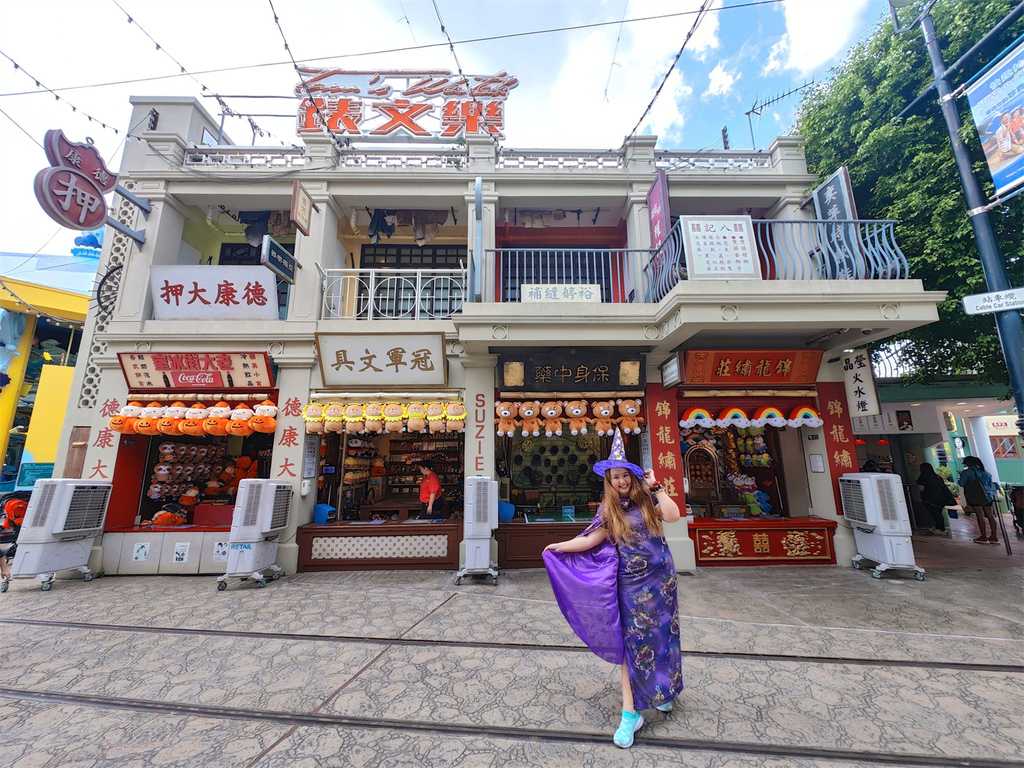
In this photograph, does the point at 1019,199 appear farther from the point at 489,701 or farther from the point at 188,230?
the point at 188,230

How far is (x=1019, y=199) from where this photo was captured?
6.37 m

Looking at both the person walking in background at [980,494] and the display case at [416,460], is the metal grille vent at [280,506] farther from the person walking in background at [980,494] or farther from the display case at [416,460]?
the person walking in background at [980,494]

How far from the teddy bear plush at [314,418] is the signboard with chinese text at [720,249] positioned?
674cm

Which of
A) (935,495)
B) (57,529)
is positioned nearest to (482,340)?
(57,529)

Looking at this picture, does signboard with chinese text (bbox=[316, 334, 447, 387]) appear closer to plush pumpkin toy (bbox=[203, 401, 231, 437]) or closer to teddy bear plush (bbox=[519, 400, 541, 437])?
teddy bear plush (bbox=[519, 400, 541, 437])

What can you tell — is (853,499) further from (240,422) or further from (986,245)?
(240,422)

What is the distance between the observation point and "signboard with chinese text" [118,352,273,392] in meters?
8.01

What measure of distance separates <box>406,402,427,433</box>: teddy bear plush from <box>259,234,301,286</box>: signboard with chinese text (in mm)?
3413

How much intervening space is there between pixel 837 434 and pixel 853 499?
125 centimetres

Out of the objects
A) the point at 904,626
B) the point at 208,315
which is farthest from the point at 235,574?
the point at 904,626

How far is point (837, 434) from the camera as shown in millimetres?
7949

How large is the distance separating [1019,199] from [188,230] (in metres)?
15.8

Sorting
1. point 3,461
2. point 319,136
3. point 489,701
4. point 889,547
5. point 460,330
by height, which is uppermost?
point 319,136

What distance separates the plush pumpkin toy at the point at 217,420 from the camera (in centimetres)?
763
